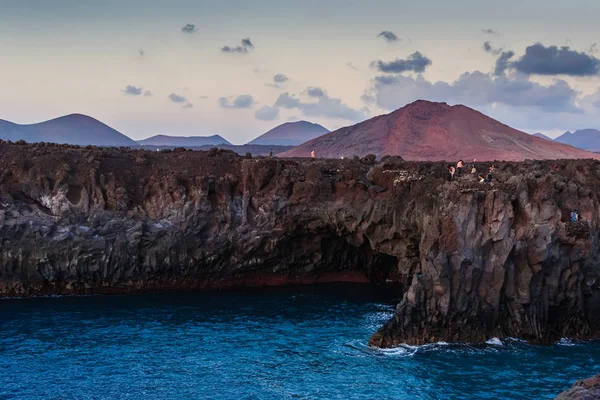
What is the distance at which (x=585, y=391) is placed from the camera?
53.7 feet

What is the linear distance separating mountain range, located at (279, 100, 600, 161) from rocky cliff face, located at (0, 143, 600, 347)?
41522mm

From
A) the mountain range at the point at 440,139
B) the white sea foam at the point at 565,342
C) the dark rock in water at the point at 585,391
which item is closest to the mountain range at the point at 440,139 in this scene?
the mountain range at the point at 440,139

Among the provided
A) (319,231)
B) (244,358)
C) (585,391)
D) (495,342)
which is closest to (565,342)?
(495,342)

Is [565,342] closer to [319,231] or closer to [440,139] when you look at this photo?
[319,231]

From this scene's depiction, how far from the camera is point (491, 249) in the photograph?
139ft

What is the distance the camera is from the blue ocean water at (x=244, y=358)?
34.8 m

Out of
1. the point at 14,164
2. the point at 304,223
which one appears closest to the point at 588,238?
the point at 304,223

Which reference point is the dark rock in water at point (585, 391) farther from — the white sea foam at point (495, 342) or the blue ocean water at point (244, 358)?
the white sea foam at point (495, 342)

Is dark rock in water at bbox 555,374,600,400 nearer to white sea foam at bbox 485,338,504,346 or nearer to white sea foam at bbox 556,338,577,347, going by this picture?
white sea foam at bbox 485,338,504,346

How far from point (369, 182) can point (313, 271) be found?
406 inches

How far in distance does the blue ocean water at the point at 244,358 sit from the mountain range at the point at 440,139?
172 feet

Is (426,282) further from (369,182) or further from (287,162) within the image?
(287,162)

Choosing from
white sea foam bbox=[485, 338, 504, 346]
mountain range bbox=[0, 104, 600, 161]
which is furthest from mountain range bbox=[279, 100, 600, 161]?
white sea foam bbox=[485, 338, 504, 346]

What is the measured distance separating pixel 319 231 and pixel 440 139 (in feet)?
165
